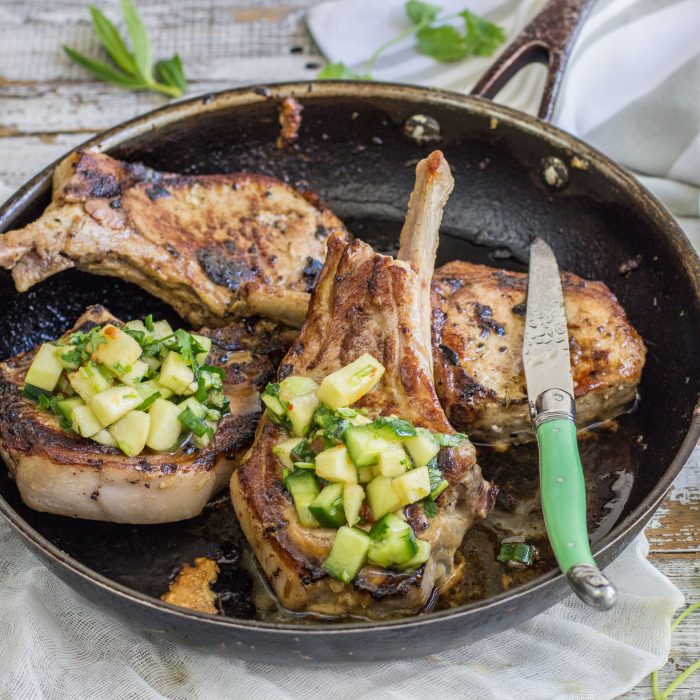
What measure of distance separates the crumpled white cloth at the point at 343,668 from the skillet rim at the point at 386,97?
0.96 feet

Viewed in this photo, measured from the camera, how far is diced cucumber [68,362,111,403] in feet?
7.87

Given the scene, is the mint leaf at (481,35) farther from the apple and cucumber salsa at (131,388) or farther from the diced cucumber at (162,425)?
the diced cucumber at (162,425)

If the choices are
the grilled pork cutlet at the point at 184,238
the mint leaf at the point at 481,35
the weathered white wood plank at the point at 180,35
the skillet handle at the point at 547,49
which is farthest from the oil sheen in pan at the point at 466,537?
the weathered white wood plank at the point at 180,35

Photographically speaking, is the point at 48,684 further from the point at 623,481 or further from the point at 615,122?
the point at 615,122

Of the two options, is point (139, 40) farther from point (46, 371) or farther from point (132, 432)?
point (132, 432)

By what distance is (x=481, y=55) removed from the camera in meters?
4.20

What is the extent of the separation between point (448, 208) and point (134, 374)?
1.51 meters

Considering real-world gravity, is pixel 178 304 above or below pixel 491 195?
below

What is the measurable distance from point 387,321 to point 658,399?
942 mm

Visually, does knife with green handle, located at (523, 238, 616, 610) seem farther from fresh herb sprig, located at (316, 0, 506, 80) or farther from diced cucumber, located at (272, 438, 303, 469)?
fresh herb sprig, located at (316, 0, 506, 80)

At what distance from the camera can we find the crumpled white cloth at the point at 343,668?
2.39 m

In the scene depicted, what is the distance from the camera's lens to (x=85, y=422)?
94.0 inches

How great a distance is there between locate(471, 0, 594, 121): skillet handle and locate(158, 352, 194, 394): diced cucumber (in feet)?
5.18

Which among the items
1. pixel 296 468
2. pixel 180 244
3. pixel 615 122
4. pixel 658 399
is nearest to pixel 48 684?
pixel 296 468
